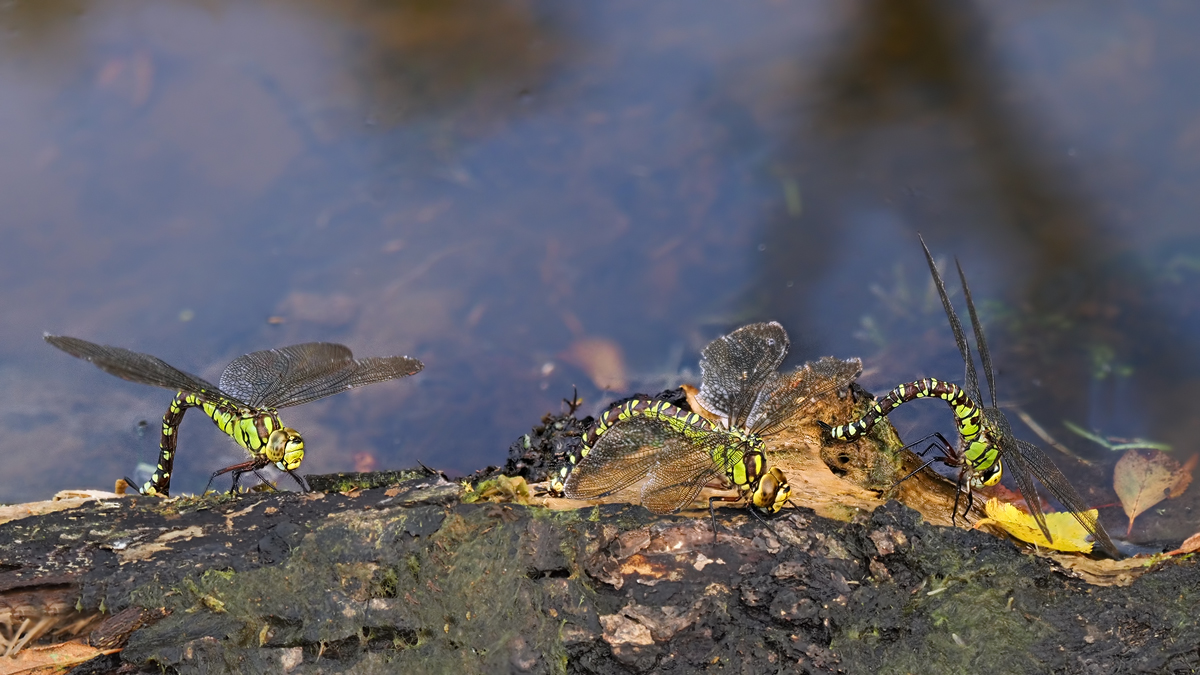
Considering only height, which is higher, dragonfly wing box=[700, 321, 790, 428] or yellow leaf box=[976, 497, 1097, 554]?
dragonfly wing box=[700, 321, 790, 428]

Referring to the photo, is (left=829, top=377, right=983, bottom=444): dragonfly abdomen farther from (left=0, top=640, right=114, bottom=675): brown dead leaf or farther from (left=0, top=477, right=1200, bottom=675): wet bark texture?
(left=0, top=640, right=114, bottom=675): brown dead leaf

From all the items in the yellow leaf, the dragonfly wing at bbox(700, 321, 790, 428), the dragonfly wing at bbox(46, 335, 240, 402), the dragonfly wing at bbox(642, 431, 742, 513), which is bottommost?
the yellow leaf

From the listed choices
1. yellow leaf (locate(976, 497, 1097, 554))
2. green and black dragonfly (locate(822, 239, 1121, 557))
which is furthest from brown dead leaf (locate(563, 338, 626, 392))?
yellow leaf (locate(976, 497, 1097, 554))

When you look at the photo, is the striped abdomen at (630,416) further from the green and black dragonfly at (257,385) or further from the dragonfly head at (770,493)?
the green and black dragonfly at (257,385)

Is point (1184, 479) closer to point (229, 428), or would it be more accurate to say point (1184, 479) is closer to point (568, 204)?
point (568, 204)

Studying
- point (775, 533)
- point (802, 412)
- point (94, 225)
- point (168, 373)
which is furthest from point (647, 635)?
point (94, 225)
